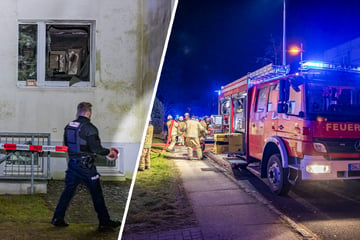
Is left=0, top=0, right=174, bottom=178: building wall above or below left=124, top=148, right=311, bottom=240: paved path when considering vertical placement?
above

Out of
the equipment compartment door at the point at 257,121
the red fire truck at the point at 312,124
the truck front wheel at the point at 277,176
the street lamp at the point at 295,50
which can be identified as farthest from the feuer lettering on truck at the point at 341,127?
the street lamp at the point at 295,50

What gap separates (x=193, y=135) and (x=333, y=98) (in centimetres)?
325

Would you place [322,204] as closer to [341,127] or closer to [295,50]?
[341,127]

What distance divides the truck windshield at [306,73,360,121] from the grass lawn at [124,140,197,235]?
1.62 metres

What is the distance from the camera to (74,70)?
247 centimetres

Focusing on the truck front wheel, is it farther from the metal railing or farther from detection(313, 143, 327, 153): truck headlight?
the metal railing

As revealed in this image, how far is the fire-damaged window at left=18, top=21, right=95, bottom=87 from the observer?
2439 mm

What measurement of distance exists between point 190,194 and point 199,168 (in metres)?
1.46

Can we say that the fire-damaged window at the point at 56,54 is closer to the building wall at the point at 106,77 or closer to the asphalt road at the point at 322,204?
the building wall at the point at 106,77

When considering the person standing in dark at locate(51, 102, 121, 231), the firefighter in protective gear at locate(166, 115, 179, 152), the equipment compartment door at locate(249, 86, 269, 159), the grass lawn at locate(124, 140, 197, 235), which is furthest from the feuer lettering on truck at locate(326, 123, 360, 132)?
the firefighter in protective gear at locate(166, 115, 179, 152)

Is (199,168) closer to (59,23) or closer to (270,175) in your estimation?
(270,175)

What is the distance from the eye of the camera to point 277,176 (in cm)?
418

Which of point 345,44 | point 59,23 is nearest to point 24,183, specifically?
point 59,23

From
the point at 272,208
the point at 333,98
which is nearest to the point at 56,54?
the point at 272,208
